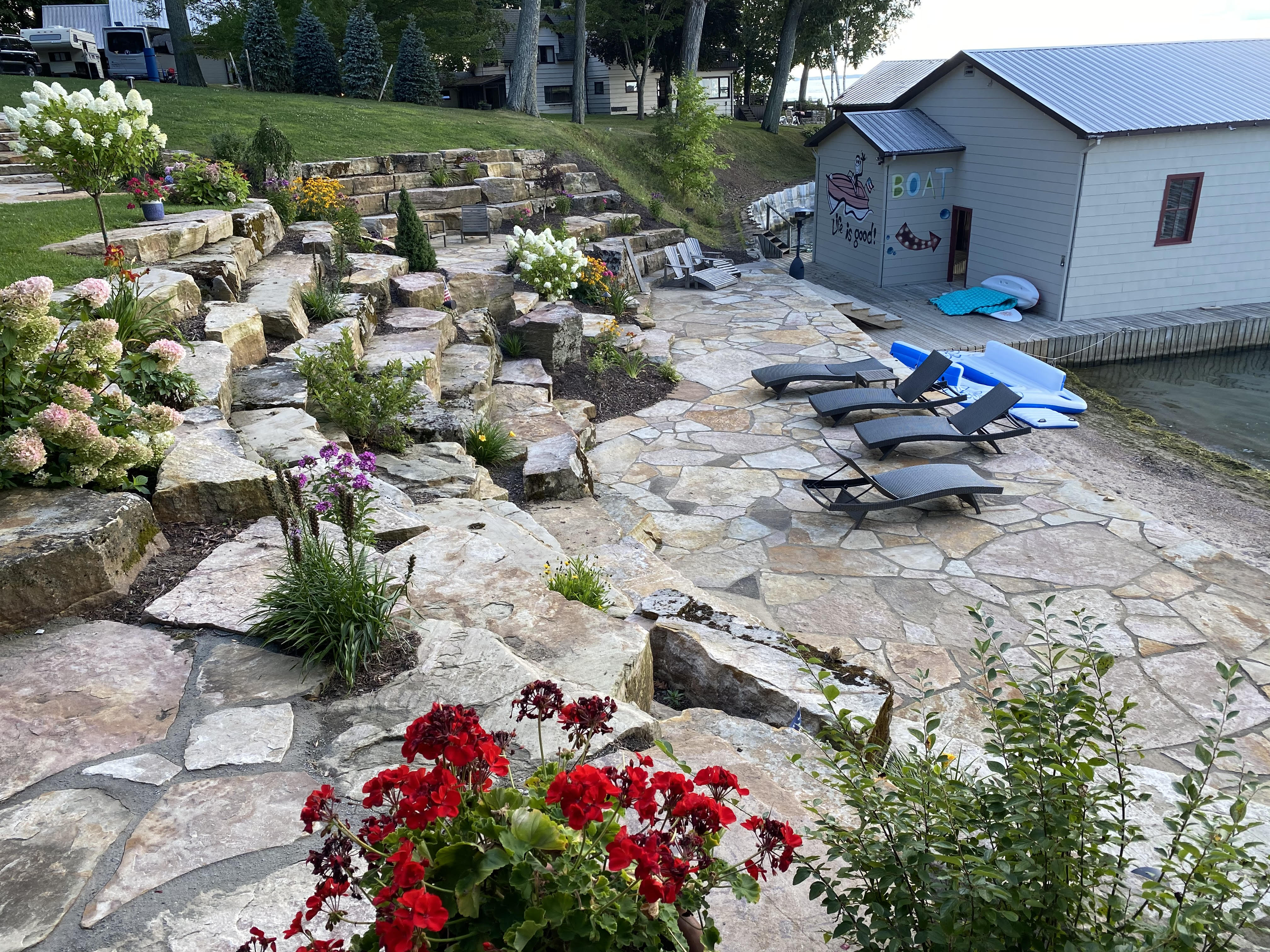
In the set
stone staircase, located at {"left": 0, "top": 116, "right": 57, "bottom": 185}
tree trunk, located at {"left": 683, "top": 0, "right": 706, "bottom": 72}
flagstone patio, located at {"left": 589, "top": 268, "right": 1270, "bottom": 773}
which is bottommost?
flagstone patio, located at {"left": 589, "top": 268, "right": 1270, "bottom": 773}

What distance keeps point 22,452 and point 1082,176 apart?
1506cm

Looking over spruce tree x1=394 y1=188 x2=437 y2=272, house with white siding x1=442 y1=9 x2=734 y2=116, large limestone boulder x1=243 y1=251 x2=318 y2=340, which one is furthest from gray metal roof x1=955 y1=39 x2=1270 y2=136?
house with white siding x1=442 y1=9 x2=734 y2=116

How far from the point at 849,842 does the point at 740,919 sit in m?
0.61

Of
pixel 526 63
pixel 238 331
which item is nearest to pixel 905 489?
pixel 238 331

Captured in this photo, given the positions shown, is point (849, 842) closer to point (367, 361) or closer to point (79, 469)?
point (79, 469)

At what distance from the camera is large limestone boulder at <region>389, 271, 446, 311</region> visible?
998 centimetres

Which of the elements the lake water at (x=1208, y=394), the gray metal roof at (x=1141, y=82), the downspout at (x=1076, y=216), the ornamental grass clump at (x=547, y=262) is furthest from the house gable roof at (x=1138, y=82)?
the ornamental grass clump at (x=547, y=262)

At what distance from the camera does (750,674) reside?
418 cm

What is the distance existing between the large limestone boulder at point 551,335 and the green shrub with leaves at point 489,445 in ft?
9.45

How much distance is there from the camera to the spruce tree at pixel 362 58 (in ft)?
75.5

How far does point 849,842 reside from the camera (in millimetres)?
2102

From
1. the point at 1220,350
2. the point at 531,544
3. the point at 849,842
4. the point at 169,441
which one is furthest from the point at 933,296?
the point at 849,842

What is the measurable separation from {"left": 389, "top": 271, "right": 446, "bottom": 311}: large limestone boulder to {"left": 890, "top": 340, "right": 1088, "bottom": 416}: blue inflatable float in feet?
20.6

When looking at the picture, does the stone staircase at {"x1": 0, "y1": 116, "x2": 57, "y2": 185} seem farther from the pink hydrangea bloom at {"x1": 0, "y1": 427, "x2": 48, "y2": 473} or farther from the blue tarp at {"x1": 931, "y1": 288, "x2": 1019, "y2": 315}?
the blue tarp at {"x1": 931, "y1": 288, "x2": 1019, "y2": 315}
